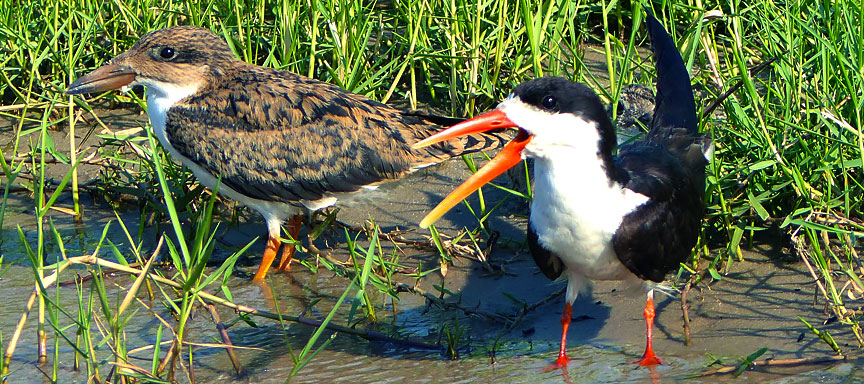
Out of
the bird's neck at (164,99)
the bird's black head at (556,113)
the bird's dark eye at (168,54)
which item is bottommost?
the bird's neck at (164,99)

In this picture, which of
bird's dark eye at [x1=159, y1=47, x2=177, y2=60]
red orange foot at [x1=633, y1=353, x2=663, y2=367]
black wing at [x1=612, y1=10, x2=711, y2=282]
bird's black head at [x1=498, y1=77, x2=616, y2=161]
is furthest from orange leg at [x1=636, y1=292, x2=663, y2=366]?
bird's dark eye at [x1=159, y1=47, x2=177, y2=60]

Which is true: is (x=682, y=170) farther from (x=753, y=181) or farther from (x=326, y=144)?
(x=326, y=144)

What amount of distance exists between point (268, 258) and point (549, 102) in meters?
2.11

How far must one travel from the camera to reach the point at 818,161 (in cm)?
411

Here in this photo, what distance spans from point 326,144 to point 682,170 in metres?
1.74

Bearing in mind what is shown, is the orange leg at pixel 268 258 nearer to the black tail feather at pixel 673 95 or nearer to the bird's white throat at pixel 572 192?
the bird's white throat at pixel 572 192

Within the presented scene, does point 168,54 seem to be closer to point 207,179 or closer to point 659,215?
point 207,179

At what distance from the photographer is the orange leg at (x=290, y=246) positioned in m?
4.89

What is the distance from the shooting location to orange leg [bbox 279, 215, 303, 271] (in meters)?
4.89

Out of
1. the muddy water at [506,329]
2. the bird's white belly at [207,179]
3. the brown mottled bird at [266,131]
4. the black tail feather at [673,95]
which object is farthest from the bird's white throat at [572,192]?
the bird's white belly at [207,179]

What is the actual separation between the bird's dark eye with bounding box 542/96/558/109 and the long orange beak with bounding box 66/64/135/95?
2482 millimetres

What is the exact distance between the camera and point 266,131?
15.4 feet

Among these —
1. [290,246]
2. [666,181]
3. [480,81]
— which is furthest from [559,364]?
[480,81]

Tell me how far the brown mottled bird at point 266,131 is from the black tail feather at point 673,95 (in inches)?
36.0
